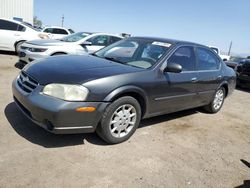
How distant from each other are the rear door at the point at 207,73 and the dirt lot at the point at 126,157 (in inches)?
33.0

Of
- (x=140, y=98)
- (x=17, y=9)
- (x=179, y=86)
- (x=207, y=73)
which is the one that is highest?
(x=17, y=9)

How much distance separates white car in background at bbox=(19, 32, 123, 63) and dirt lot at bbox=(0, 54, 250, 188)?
307 centimetres

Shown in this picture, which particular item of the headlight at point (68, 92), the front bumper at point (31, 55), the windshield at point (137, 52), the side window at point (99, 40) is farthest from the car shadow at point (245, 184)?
the side window at point (99, 40)

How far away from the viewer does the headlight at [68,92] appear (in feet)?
10.8

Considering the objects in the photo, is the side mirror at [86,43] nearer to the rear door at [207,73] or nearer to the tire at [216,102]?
the rear door at [207,73]

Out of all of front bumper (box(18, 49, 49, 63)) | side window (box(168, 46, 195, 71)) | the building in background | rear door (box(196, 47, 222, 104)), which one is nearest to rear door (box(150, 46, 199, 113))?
side window (box(168, 46, 195, 71))

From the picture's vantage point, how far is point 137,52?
4645mm

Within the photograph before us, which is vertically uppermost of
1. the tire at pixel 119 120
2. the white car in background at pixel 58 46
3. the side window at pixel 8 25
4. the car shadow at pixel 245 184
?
Answer: the side window at pixel 8 25

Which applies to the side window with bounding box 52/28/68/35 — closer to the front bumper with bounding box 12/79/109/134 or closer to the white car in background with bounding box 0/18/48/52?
the white car in background with bounding box 0/18/48/52

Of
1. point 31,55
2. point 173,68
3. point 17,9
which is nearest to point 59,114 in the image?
point 173,68

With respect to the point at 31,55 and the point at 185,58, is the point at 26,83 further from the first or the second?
the point at 31,55

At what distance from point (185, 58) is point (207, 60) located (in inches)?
36.6

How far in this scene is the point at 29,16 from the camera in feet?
91.1

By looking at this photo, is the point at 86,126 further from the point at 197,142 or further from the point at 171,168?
the point at 197,142
